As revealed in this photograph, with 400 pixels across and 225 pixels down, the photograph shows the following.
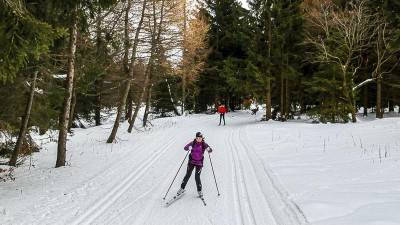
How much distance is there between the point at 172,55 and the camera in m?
22.0

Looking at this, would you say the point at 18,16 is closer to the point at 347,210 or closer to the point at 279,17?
the point at 347,210

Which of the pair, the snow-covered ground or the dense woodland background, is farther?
the dense woodland background

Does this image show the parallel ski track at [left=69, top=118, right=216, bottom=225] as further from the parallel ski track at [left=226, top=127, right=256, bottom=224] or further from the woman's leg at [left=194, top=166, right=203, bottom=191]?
the parallel ski track at [left=226, top=127, right=256, bottom=224]

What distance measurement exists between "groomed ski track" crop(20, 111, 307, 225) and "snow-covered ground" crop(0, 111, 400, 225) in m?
0.02

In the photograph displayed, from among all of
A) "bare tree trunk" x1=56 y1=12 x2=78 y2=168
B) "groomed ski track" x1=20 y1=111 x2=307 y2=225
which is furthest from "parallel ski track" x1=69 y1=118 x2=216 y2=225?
"bare tree trunk" x1=56 y1=12 x2=78 y2=168

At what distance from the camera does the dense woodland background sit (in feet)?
29.1

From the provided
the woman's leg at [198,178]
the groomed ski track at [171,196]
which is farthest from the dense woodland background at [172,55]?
the woman's leg at [198,178]

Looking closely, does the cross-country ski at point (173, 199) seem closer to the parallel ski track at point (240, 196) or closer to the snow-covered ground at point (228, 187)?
the snow-covered ground at point (228, 187)

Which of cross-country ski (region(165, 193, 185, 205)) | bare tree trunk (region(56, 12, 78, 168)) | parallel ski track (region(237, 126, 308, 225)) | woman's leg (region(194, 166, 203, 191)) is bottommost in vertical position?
cross-country ski (region(165, 193, 185, 205))

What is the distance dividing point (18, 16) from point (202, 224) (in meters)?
5.33

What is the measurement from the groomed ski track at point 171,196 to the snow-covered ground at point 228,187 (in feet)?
0.07

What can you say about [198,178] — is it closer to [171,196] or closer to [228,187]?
[171,196]

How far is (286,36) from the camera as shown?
2797 centimetres

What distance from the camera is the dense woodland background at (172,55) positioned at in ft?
29.1
